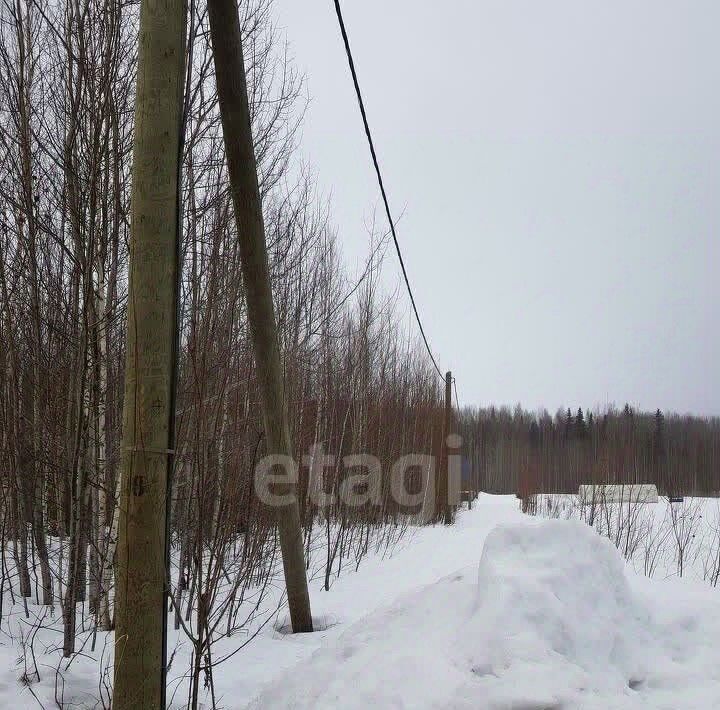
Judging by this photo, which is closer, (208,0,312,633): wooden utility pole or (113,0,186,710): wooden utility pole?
(113,0,186,710): wooden utility pole

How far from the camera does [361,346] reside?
10383mm

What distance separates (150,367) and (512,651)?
170 cm

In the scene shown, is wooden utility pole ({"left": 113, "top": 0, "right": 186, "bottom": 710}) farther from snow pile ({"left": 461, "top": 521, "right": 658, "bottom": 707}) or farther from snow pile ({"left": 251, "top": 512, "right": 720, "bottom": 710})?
snow pile ({"left": 461, "top": 521, "right": 658, "bottom": 707})

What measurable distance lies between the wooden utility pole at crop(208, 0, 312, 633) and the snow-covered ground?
0.58 metres

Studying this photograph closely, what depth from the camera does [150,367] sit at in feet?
6.73

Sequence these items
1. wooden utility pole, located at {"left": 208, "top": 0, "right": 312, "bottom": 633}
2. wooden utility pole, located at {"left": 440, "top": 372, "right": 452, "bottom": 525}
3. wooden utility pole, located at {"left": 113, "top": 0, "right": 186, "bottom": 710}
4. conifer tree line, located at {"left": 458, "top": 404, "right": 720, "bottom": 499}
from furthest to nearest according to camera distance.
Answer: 1. conifer tree line, located at {"left": 458, "top": 404, "right": 720, "bottom": 499}
2. wooden utility pole, located at {"left": 440, "top": 372, "right": 452, "bottom": 525}
3. wooden utility pole, located at {"left": 208, "top": 0, "right": 312, "bottom": 633}
4. wooden utility pole, located at {"left": 113, "top": 0, "right": 186, "bottom": 710}

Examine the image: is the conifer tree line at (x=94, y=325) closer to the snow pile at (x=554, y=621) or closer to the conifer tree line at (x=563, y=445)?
the snow pile at (x=554, y=621)

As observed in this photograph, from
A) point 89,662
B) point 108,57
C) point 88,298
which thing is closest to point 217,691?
point 89,662

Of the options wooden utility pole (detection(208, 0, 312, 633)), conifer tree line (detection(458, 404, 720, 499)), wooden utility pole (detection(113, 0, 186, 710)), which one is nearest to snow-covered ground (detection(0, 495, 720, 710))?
wooden utility pole (detection(208, 0, 312, 633))

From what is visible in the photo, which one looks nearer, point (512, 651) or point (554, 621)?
point (512, 651)

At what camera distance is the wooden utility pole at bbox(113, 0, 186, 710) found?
202cm

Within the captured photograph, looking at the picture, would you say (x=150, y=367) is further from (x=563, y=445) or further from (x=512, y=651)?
(x=563, y=445)

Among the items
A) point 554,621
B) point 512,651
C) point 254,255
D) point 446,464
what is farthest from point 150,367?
point 446,464

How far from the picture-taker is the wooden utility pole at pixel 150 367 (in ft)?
6.62
